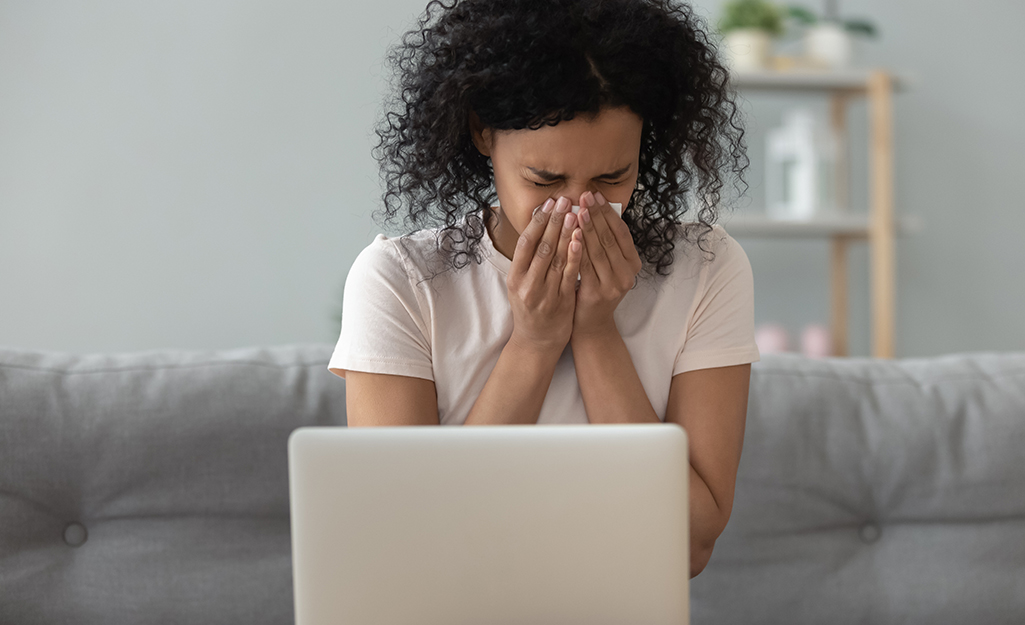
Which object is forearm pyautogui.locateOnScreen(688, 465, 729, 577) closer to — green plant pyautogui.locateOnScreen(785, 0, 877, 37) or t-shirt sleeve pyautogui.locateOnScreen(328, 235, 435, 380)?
t-shirt sleeve pyautogui.locateOnScreen(328, 235, 435, 380)

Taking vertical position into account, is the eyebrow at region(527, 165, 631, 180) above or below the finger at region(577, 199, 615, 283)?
above

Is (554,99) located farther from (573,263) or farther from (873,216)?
Answer: (873,216)

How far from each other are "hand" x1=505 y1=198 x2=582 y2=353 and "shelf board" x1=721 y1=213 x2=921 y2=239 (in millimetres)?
1315

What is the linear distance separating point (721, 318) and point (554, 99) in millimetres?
317

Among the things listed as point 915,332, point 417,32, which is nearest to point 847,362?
point 417,32

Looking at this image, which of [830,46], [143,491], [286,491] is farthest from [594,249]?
[830,46]

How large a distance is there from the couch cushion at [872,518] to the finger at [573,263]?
493mm

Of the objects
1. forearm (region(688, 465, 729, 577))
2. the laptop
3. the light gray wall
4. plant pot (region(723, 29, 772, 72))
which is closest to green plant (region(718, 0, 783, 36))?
plant pot (region(723, 29, 772, 72))

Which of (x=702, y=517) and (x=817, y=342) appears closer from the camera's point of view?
(x=702, y=517)

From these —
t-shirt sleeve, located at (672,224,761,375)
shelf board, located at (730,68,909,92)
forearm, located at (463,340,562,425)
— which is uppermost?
shelf board, located at (730,68,909,92)

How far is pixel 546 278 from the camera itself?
34.3 inches

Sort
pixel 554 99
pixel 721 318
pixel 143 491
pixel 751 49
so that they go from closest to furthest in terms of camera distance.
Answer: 1. pixel 554 99
2. pixel 721 318
3. pixel 143 491
4. pixel 751 49

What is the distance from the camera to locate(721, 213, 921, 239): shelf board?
A: 215 centimetres

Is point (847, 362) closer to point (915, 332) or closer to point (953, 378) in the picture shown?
point (953, 378)
